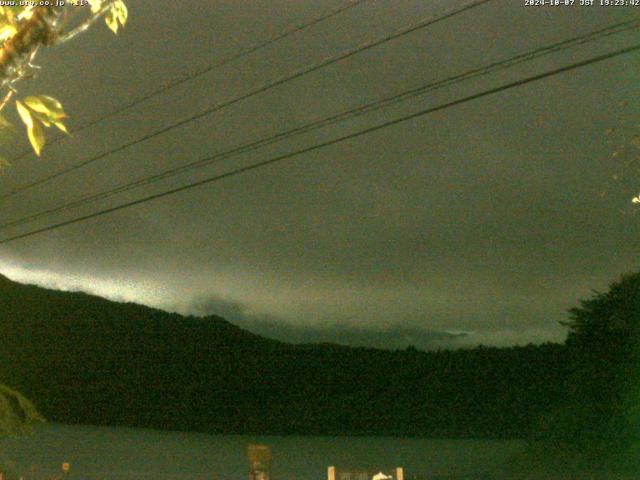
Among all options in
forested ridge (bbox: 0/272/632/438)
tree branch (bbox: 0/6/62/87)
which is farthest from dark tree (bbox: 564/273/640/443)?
tree branch (bbox: 0/6/62/87)

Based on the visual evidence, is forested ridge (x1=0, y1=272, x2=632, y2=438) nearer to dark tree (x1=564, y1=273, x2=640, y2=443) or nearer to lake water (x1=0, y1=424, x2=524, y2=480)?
lake water (x1=0, y1=424, x2=524, y2=480)

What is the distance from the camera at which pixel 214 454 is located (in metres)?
28.9

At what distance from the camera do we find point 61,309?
38.1 metres

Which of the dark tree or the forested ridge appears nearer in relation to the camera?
the dark tree

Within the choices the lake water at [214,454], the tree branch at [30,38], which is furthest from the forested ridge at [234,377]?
the tree branch at [30,38]

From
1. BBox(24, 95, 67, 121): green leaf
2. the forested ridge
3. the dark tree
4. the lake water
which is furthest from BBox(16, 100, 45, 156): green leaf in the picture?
the forested ridge

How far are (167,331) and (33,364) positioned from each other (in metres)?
8.54

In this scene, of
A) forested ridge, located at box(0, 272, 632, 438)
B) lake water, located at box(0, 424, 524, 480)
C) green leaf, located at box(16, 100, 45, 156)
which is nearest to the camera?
green leaf, located at box(16, 100, 45, 156)

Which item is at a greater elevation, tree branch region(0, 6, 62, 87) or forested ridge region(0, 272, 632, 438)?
forested ridge region(0, 272, 632, 438)

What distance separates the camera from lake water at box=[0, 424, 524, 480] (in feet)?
78.9

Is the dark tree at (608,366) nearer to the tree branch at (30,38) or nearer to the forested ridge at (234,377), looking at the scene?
the forested ridge at (234,377)

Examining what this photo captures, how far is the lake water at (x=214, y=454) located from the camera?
24.1 m

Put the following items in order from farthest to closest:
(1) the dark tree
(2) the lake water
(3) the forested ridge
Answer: (3) the forested ridge, (2) the lake water, (1) the dark tree

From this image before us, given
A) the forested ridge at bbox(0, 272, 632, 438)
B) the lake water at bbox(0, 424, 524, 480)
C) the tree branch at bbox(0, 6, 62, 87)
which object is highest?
the forested ridge at bbox(0, 272, 632, 438)
